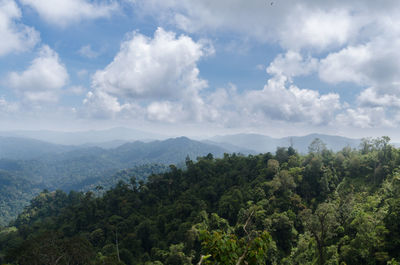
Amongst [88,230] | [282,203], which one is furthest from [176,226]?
[88,230]

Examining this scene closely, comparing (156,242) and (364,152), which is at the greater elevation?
(364,152)

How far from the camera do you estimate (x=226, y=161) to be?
80.7 m

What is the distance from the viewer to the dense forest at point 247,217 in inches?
985

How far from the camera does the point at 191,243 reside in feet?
132

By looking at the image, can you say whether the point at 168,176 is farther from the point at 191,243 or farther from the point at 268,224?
the point at 268,224

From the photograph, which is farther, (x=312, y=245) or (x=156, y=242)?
(x=156, y=242)

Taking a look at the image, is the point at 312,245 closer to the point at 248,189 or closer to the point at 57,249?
the point at 248,189

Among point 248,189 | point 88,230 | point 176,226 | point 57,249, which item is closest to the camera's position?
point 57,249

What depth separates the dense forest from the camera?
82.1 feet

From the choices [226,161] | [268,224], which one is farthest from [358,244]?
[226,161]

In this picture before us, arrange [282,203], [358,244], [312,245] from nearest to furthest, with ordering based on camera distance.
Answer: [358,244] → [312,245] → [282,203]

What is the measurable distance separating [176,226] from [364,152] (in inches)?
2139

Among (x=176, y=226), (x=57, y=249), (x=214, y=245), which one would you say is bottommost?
(x=176, y=226)

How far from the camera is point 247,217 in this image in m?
44.0
